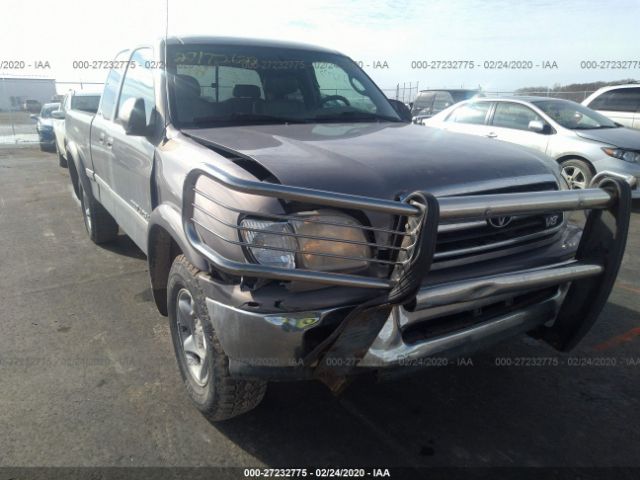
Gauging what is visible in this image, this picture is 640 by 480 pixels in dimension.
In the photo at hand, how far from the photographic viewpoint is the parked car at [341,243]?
184cm

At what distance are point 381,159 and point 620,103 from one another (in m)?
9.62

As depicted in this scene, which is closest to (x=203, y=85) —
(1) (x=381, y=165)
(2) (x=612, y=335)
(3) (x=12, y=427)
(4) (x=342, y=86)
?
(4) (x=342, y=86)

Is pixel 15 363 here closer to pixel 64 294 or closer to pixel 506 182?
pixel 64 294

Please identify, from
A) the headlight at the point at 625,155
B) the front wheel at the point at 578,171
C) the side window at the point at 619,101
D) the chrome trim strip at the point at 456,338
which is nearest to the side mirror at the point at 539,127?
the front wheel at the point at 578,171

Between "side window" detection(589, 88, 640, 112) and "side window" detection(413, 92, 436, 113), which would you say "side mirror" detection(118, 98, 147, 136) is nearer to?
"side window" detection(589, 88, 640, 112)

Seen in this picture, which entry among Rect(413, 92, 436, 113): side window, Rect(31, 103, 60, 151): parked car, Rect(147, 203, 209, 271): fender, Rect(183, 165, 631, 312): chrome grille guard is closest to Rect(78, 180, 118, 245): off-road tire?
Rect(147, 203, 209, 271): fender

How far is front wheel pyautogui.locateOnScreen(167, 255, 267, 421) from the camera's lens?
2.21 metres

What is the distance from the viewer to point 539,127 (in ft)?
24.2

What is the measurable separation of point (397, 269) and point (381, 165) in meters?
0.56

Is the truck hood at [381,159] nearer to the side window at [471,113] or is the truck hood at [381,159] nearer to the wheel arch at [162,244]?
the wheel arch at [162,244]

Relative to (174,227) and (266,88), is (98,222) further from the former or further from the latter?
(174,227)

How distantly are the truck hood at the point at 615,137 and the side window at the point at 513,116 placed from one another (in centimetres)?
78

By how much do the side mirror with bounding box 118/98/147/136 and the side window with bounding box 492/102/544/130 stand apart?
6.57 meters

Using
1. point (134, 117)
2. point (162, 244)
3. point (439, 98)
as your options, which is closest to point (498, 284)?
point (162, 244)
